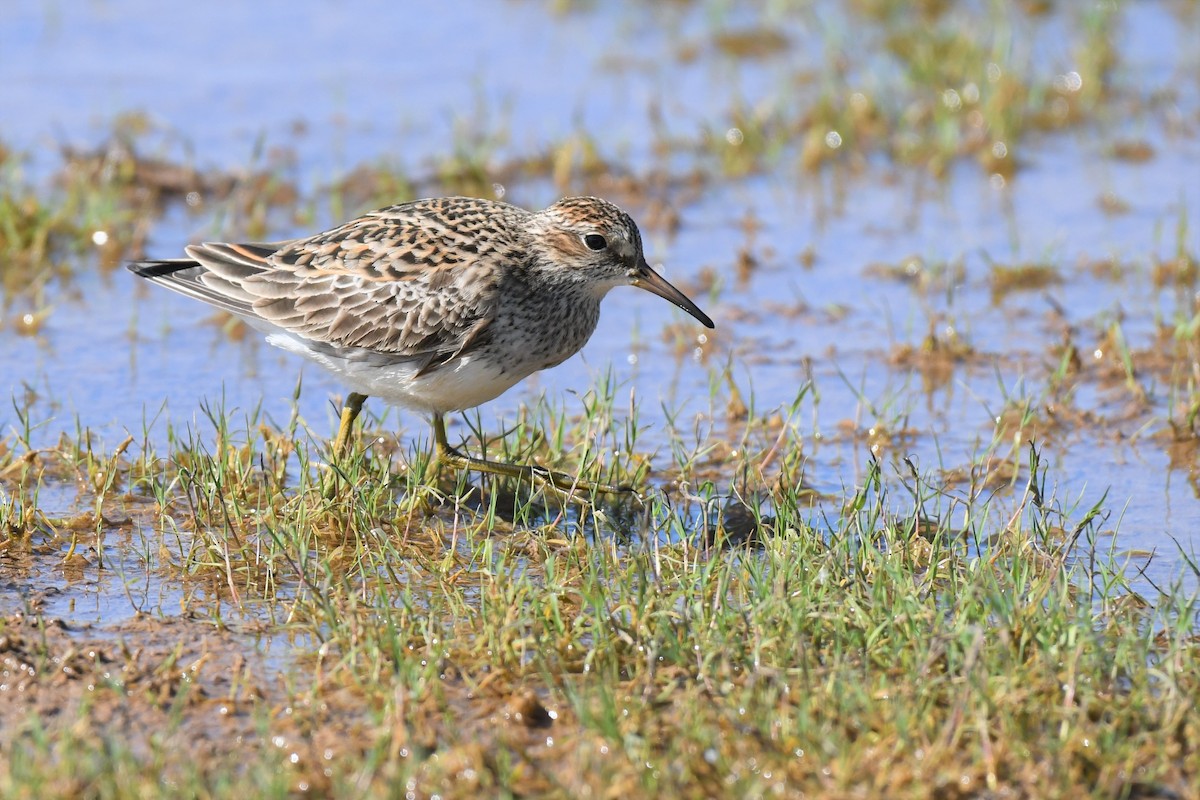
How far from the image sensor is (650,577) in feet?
20.9

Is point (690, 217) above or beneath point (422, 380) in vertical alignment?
above

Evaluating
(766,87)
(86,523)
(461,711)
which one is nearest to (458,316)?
(86,523)

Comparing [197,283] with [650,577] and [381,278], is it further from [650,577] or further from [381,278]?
[650,577]

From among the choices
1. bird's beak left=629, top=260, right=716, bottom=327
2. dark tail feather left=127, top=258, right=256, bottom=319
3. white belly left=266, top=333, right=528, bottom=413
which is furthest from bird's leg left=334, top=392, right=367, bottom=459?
bird's beak left=629, top=260, right=716, bottom=327

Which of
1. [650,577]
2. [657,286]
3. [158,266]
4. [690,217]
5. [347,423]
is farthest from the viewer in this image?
[690,217]

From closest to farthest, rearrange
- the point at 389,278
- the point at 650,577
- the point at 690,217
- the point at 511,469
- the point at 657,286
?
1. the point at 650,577
2. the point at 511,469
3. the point at 389,278
4. the point at 657,286
5. the point at 690,217

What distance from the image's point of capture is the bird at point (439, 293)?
23.6ft

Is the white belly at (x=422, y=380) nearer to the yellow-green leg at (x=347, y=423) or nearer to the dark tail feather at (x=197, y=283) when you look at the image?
the yellow-green leg at (x=347, y=423)

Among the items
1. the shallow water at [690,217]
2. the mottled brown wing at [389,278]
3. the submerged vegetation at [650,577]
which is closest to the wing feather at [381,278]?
the mottled brown wing at [389,278]

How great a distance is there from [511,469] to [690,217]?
451 cm

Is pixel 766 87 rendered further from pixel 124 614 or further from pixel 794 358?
pixel 124 614

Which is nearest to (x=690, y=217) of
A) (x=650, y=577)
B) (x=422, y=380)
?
(x=422, y=380)

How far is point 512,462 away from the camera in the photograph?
7.49 meters

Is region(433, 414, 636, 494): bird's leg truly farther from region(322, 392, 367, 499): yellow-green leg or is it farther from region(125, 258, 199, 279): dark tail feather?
region(125, 258, 199, 279): dark tail feather
